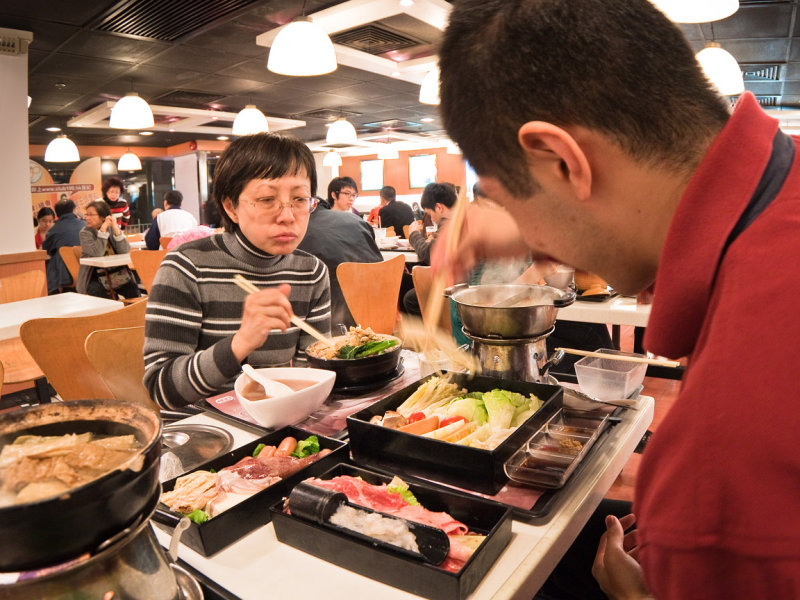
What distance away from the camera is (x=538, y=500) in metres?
1.04

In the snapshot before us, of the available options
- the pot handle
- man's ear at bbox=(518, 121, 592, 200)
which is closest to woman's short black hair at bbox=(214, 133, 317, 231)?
the pot handle

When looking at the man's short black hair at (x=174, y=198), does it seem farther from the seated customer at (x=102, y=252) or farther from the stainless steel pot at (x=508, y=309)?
the stainless steel pot at (x=508, y=309)

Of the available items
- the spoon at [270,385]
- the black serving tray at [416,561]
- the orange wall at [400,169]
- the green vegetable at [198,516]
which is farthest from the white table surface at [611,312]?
the orange wall at [400,169]

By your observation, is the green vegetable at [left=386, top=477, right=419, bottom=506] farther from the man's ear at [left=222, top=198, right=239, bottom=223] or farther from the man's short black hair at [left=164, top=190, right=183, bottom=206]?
the man's short black hair at [left=164, top=190, right=183, bottom=206]

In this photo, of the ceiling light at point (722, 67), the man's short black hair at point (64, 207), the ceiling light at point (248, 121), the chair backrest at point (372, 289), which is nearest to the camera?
the chair backrest at point (372, 289)

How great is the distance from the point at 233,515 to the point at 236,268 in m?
1.24

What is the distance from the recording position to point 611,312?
9.86ft

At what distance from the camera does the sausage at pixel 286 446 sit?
121 centimetres

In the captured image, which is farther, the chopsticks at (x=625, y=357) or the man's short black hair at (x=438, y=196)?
the man's short black hair at (x=438, y=196)

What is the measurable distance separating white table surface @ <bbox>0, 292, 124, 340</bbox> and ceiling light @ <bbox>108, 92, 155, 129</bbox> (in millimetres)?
3012

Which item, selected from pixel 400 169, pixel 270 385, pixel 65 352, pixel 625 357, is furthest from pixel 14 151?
pixel 400 169

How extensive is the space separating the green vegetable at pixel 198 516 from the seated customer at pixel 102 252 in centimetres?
645

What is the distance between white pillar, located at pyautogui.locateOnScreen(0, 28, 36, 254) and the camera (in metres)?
5.80

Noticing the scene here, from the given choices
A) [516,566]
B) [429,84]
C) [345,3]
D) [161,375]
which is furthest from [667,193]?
[345,3]
